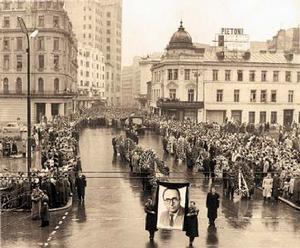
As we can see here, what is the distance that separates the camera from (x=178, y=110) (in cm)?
8081

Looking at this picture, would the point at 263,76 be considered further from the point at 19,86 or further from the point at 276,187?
the point at 276,187

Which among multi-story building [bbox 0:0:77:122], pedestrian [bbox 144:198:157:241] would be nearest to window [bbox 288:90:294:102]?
multi-story building [bbox 0:0:77:122]

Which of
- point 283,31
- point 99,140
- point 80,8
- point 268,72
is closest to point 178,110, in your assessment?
point 268,72

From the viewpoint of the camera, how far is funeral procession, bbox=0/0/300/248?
20375 mm

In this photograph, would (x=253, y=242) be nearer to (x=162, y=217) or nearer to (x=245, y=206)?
(x=162, y=217)

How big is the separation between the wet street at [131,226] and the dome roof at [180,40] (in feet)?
182

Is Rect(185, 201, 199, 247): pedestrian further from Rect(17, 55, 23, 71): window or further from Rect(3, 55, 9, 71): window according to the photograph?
Rect(3, 55, 9, 71): window

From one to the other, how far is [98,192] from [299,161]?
11.9m

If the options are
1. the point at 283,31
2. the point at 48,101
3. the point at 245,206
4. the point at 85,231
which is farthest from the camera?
the point at 283,31

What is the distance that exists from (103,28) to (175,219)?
157 m

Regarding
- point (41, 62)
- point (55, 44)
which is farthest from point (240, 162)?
point (41, 62)

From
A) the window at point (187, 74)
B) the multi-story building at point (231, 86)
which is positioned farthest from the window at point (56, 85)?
the window at point (187, 74)

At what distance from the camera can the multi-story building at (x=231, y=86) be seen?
8050 cm

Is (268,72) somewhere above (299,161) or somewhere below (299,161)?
above
